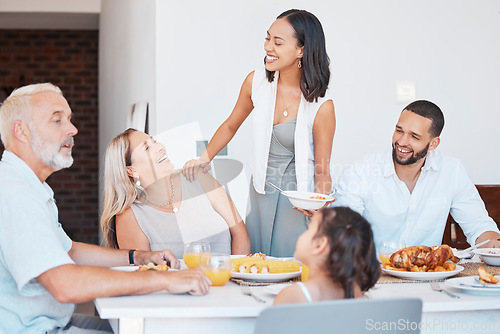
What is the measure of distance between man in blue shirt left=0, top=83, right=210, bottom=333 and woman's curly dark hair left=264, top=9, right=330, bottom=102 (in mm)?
849

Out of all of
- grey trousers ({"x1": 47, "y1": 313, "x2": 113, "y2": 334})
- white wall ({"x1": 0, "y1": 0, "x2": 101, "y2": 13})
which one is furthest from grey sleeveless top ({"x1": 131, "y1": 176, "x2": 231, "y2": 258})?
white wall ({"x1": 0, "y1": 0, "x2": 101, "y2": 13})

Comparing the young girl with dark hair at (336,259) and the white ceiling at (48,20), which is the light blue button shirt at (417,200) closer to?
the young girl with dark hair at (336,259)

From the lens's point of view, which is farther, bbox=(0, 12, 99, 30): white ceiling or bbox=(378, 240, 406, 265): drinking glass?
bbox=(0, 12, 99, 30): white ceiling

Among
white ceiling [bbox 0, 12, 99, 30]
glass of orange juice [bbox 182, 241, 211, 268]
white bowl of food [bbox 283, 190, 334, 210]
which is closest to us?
glass of orange juice [bbox 182, 241, 211, 268]

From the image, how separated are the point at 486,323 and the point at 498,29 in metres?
2.23

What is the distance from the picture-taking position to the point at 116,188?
1.96 m

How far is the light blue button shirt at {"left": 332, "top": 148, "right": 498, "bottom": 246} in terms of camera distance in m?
2.09

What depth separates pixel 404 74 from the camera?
3000 millimetres

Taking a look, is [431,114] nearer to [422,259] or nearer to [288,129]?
[288,129]

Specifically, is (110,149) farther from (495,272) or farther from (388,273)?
(495,272)

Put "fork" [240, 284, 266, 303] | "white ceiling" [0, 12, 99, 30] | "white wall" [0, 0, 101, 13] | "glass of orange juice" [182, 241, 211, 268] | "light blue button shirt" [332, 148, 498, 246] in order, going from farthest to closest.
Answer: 1. "white ceiling" [0, 12, 99, 30]
2. "white wall" [0, 0, 101, 13]
3. "light blue button shirt" [332, 148, 498, 246]
4. "glass of orange juice" [182, 241, 211, 268]
5. "fork" [240, 284, 266, 303]

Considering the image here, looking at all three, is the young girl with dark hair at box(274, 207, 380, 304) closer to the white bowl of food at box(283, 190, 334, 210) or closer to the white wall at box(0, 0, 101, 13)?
the white bowl of food at box(283, 190, 334, 210)

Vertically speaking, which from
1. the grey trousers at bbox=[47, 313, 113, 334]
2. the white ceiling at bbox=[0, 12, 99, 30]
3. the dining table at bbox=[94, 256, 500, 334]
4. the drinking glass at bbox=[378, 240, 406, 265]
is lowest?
the grey trousers at bbox=[47, 313, 113, 334]

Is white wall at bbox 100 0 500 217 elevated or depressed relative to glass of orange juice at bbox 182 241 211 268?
elevated
